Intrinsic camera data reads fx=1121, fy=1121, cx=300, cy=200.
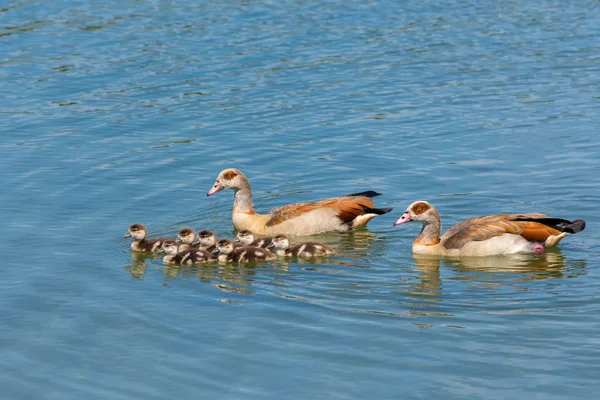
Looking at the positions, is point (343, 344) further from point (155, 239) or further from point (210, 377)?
point (155, 239)

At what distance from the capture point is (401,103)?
21.2m

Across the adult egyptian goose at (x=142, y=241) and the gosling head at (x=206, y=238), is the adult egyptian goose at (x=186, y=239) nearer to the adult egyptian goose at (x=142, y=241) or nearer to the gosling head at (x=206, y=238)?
the gosling head at (x=206, y=238)

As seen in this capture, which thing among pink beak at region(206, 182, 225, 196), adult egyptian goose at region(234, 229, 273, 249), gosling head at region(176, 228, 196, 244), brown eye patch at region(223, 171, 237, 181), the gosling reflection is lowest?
the gosling reflection

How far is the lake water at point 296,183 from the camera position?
1080 centimetres

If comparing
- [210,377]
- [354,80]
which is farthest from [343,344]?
[354,80]

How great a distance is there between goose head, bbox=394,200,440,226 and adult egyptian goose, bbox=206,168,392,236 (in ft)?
3.43

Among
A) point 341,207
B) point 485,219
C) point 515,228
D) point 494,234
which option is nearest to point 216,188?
point 341,207

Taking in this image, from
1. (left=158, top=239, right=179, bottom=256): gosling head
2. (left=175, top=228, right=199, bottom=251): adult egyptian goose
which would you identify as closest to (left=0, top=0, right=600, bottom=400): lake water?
(left=158, top=239, right=179, bottom=256): gosling head

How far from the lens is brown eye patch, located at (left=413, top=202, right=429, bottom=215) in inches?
573

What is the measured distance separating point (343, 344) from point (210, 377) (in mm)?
1449

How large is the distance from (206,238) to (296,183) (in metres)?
3.04

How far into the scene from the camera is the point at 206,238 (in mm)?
14734

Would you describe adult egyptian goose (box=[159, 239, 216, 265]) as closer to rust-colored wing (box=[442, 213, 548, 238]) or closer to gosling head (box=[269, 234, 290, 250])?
gosling head (box=[269, 234, 290, 250])

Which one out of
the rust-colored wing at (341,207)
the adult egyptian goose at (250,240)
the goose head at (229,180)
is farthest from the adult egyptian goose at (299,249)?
the goose head at (229,180)
